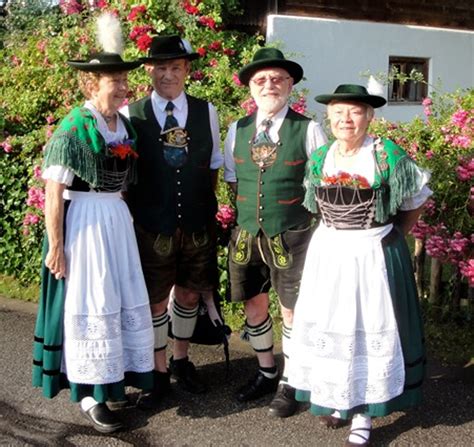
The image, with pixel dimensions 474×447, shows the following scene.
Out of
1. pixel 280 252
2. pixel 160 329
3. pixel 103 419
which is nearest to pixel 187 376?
pixel 160 329

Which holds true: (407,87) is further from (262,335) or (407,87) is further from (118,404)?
(118,404)

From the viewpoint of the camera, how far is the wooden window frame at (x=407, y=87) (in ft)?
30.0

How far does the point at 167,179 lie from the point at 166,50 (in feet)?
2.07

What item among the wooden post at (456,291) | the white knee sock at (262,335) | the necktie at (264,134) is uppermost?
the necktie at (264,134)

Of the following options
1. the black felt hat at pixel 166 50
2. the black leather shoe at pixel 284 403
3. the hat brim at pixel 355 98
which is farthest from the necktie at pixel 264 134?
the black leather shoe at pixel 284 403

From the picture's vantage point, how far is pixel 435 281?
169 inches

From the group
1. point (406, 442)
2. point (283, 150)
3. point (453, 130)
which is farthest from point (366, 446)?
point (453, 130)

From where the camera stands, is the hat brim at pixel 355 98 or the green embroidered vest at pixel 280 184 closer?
the hat brim at pixel 355 98

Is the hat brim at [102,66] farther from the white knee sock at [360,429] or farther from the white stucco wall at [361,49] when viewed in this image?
the white stucco wall at [361,49]

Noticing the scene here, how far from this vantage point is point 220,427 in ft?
10.6

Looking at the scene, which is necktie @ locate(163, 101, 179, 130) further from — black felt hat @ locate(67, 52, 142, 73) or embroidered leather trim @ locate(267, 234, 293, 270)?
embroidered leather trim @ locate(267, 234, 293, 270)

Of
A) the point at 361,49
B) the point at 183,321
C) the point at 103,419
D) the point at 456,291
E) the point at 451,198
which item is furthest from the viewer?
the point at 361,49

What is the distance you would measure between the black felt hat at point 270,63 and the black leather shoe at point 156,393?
5.39 feet

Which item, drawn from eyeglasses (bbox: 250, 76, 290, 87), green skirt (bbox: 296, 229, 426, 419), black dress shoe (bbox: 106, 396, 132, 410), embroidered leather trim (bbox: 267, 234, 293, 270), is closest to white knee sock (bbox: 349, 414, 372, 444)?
green skirt (bbox: 296, 229, 426, 419)
